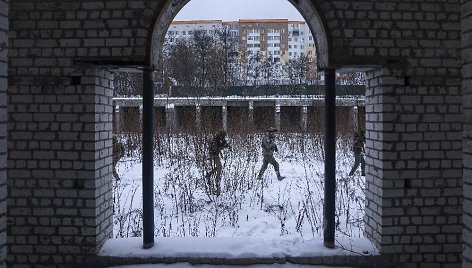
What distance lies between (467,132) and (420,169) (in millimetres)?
1751

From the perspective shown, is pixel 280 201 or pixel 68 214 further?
pixel 280 201

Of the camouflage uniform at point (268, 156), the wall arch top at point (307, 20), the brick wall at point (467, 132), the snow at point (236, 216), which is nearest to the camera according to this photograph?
the brick wall at point (467, 132)

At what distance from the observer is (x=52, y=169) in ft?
12.5

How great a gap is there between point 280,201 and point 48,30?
4895mm

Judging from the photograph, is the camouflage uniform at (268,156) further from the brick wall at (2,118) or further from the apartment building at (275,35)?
the apartment building at (275,35)

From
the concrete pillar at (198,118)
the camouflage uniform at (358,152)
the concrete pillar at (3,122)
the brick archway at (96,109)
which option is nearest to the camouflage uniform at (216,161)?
the concrete pillar at (198,118)

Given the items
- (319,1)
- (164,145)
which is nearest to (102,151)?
(319,1)

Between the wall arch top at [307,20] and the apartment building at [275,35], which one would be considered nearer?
the wall arch top at [307,20]

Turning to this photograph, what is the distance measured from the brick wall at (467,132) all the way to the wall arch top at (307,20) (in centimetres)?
166

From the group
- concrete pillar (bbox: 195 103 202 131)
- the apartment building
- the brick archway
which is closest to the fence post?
the brick archway

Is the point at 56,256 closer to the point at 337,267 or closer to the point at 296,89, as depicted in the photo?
the point at 337,267

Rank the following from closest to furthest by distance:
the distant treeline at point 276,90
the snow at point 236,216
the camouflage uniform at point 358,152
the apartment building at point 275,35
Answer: the snow at point 236,216 → the camouflage uniform at point 358,152 → the distant treeline at point 276,90 → the apartment building at point 275,35

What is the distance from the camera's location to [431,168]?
3.83 metres

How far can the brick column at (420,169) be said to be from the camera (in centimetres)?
381
